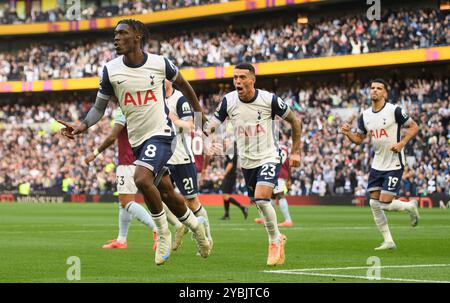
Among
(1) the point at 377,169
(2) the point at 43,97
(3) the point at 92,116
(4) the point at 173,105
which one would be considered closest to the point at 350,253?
(1) the point at 377,169

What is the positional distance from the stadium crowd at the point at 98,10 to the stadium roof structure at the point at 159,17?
1.74 ft

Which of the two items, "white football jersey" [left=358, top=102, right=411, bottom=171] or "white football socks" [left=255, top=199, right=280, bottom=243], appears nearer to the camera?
"white football socks" [left=255, top=199, right=280, bottom=243]

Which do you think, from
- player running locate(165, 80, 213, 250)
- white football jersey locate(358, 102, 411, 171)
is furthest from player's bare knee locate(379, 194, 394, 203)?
player running locate(165, 80, 213, 250)

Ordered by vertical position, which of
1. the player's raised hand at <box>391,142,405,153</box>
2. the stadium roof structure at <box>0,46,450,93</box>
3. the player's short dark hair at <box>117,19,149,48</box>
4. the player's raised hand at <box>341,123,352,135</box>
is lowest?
the player's raised hand at <box>391,142,405,153</box>

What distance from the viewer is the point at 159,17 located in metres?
60.4

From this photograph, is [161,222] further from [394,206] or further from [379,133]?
[394,206]

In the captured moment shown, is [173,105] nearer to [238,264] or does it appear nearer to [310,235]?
[238,264]

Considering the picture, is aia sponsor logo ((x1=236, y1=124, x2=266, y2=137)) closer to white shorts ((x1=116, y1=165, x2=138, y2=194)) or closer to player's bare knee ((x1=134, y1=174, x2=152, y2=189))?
player's bare knee ((x1=134, y1=174, x2=152, y2=189))

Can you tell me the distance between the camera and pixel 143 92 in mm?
11688

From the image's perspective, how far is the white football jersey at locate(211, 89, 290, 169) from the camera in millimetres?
12719

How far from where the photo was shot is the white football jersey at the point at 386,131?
620 inches

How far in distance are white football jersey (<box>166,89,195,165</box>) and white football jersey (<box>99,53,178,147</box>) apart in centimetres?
260

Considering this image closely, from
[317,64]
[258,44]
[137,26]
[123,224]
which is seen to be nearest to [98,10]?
[258,44]

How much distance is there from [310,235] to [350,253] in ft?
17.1
